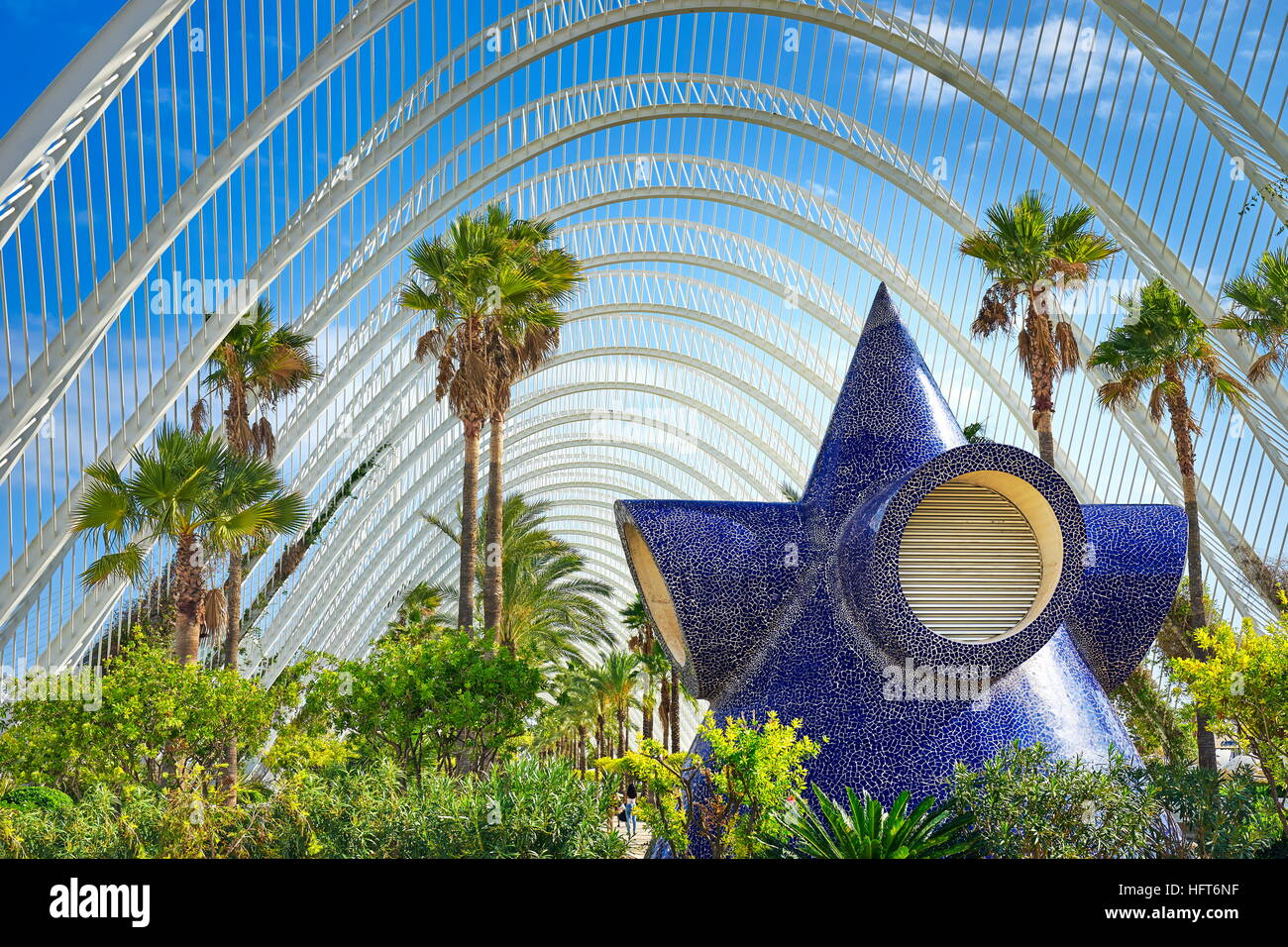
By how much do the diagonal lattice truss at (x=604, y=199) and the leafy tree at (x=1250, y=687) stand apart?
5165 millimetres

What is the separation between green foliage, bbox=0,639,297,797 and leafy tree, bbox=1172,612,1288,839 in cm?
1304

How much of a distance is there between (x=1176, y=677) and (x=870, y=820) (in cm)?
511

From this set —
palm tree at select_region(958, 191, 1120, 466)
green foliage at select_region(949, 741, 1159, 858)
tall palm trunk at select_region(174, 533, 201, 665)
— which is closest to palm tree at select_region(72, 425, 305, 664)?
tall palm trunk at select_region(174, 533, 201, 665)

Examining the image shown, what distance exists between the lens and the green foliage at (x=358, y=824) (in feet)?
36.7

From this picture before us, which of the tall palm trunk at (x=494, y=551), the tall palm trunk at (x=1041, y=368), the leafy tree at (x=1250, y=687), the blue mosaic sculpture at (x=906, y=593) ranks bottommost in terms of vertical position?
the leafy tree at (x=1250, y=687)

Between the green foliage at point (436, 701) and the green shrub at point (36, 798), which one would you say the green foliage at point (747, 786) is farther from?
the green shrub at point (36, 798)

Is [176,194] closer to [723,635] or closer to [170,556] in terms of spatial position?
[170,556]

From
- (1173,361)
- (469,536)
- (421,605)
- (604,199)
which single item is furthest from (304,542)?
(1173,361)

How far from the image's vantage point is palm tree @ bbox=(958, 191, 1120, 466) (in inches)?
865

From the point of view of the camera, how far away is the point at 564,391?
5166 cm

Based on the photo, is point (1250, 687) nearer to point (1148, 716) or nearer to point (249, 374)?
point (1148, 716)

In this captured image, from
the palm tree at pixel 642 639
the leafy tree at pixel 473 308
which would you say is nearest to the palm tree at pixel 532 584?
the palm tree at pixel 642 639

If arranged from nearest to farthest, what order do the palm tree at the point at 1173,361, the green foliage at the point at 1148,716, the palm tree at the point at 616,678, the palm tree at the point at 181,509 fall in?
the palm tree at the point at 181,509, the palm tree at the point at 1173,361, the green foliage at the point at 1148,716, the palm tree at the point at 616,678

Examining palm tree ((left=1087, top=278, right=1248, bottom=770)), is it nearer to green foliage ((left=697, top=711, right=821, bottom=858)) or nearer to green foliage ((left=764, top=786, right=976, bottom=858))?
green foliage ((left=764, top=786, right=976, bottom=858))
